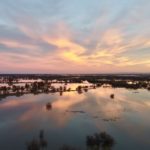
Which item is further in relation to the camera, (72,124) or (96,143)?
(72,124)

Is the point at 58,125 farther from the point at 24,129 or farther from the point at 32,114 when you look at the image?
the point at 32,114

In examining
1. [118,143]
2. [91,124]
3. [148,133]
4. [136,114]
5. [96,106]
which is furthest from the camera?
[96,106]

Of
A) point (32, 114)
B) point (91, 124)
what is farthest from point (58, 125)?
point (32, 114)

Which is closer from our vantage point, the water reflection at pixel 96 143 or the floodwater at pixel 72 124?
the water reflection at pixel 96 143

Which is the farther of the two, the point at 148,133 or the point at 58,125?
the point at 58,125

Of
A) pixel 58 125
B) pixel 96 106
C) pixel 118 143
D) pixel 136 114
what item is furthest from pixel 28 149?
pixel 96 106

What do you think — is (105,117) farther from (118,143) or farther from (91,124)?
(118,143)

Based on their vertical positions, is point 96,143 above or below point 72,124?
below

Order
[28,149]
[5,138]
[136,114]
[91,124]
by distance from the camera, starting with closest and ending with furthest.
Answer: [28,149]
[5,138]
[91,124]
[136,114]

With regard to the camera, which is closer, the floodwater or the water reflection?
the water reflection
